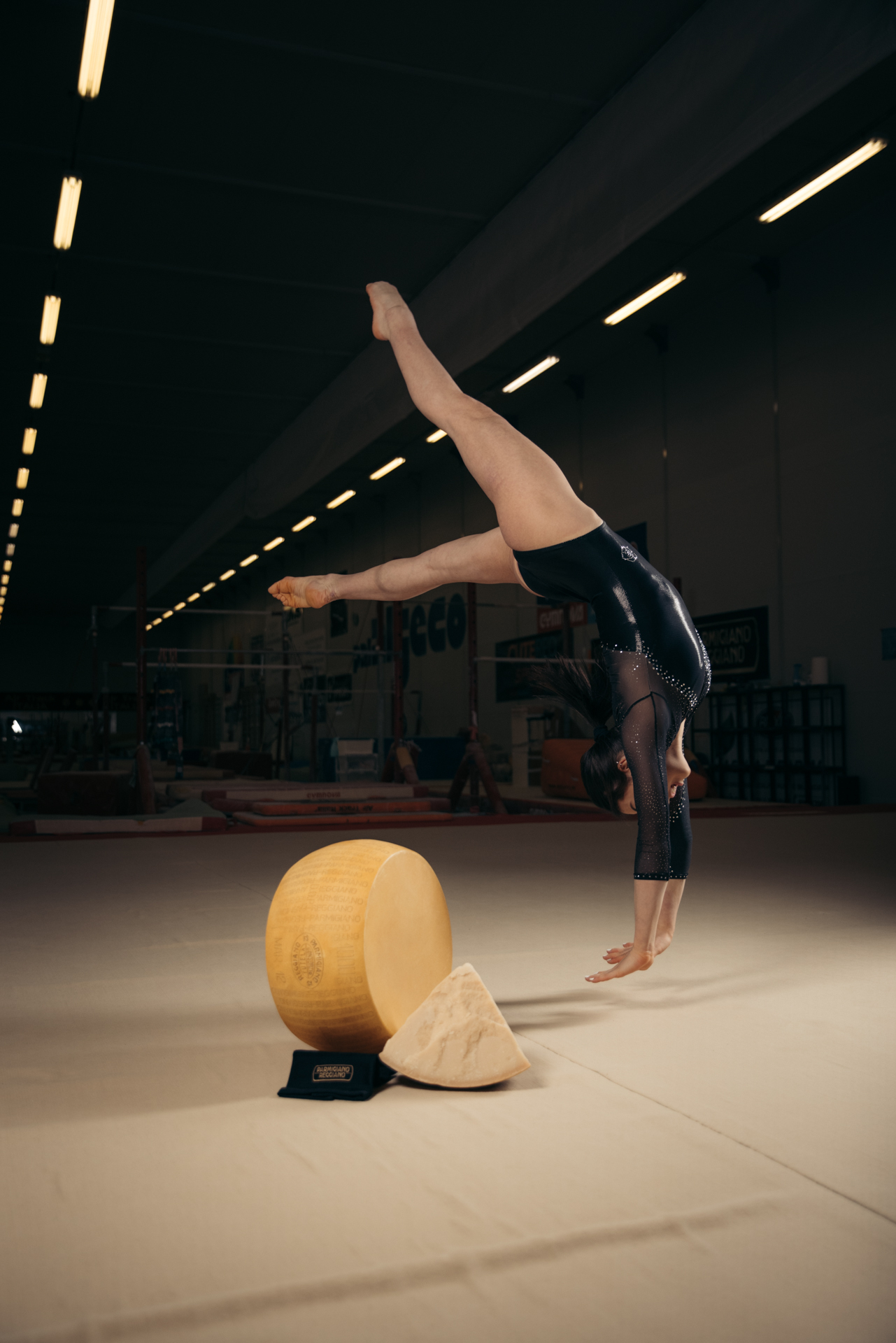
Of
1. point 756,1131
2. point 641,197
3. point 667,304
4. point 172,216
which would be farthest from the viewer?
point 667,304

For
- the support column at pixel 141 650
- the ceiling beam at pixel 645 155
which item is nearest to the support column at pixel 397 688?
the support column at pixel 141 650

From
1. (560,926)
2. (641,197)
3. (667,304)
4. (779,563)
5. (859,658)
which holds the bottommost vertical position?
(560,926)

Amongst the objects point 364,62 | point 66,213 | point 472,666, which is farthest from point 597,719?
point 66,213

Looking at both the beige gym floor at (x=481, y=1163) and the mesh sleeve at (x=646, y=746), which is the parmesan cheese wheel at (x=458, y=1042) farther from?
the mesh sleeve at (x=646, y=746)

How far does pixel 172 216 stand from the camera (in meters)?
10.1

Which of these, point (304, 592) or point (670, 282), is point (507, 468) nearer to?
point (304, 592)

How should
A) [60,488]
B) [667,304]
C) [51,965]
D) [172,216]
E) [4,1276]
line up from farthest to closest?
[60,488]
[667,304]
[172,216]
[51,965]
[4,1276]

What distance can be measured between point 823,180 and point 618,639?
24.8 feet

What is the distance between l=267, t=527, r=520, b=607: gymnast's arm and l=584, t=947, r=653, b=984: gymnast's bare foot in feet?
3.98

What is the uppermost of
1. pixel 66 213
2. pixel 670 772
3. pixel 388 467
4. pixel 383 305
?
pixel 66 213

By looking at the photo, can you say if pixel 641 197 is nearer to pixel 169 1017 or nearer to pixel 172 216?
pixel 172 216

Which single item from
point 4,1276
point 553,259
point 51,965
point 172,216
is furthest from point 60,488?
point 4,1276

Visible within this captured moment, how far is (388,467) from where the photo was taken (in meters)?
17.4

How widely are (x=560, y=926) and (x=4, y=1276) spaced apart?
2869 mm
